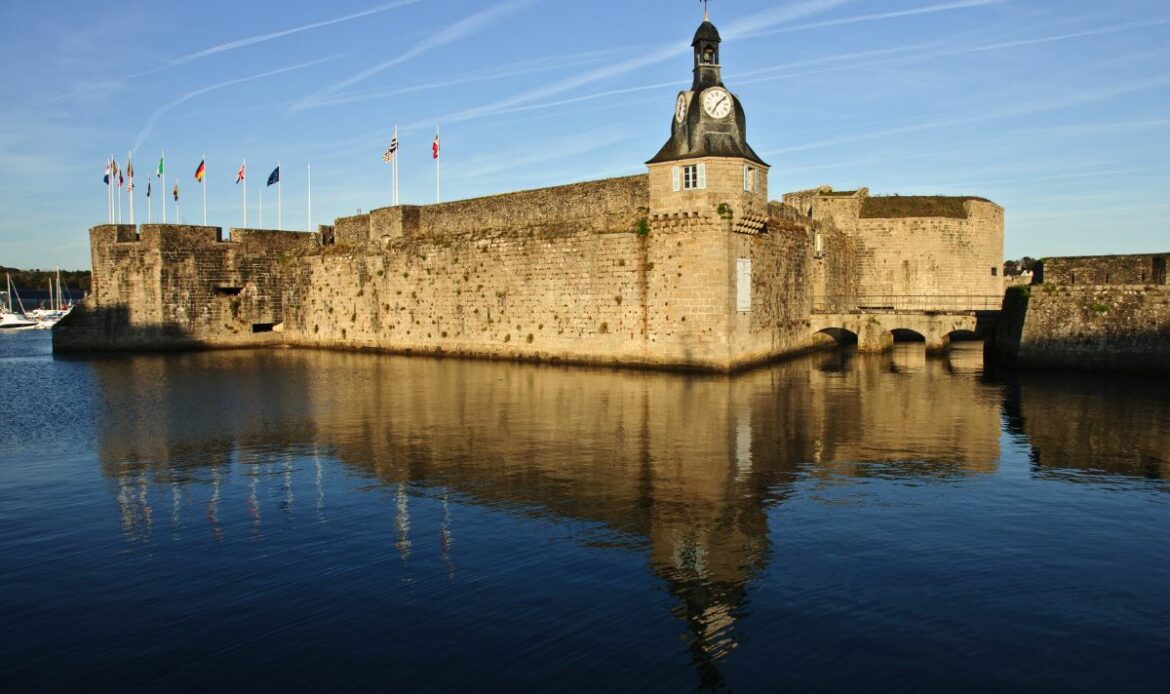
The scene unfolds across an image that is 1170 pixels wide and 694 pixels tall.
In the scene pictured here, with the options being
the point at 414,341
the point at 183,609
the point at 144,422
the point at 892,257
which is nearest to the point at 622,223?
the point at 414,341

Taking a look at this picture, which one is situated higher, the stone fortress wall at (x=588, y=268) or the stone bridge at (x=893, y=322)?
the stone fortress wall at (x=588, y=268)

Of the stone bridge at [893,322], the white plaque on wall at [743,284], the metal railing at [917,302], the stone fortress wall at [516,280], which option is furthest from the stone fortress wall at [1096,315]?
the metal railing at [917,302]

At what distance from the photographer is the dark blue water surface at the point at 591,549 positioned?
6.25 m

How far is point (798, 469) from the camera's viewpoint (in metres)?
12.4

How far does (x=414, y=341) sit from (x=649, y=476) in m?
24.5

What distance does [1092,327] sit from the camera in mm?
25094

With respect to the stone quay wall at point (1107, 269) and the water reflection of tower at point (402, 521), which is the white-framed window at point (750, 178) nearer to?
the stone quay wall at point (1107, 269)

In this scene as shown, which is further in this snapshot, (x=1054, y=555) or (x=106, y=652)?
(x=1054, y=555)

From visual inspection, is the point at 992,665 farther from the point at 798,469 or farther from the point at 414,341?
the point at 414,341

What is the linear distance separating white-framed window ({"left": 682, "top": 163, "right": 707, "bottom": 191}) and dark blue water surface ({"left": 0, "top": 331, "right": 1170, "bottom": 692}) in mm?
9392

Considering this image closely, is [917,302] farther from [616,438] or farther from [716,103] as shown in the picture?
[616,438]

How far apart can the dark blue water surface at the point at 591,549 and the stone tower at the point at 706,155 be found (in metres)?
9.18

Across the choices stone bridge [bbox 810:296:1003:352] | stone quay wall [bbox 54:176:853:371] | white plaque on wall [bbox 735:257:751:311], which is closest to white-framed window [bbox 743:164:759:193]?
stone quay wall [bbox 54:176:853:371]

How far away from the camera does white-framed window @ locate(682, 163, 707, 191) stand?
24938 mm
